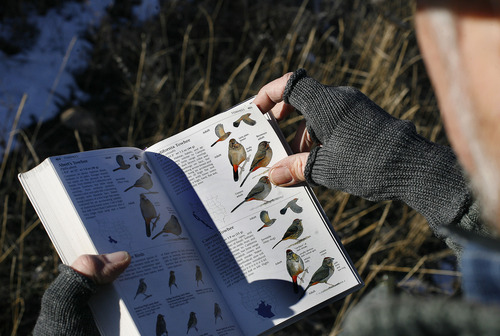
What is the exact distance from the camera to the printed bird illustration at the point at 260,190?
127 centimetres

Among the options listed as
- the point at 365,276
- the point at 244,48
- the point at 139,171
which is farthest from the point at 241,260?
the point at 244,48

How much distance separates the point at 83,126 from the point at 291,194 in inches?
46.6

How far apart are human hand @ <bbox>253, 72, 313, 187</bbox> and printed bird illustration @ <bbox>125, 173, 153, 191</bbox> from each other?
1.01 feet

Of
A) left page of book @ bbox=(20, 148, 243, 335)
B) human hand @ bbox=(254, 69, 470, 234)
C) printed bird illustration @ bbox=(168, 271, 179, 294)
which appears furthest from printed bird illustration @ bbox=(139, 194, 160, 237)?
human hand @ bbox=(254, 69, 470, 234)

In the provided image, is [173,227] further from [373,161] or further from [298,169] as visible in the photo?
[373,161]

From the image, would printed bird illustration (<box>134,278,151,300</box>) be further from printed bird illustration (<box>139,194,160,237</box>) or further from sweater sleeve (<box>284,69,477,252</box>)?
sweater sleeve (<box>284,69,477,252</box>)

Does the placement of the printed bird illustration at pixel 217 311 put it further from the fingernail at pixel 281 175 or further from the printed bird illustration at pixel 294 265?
the fingernail at pixel 281 175

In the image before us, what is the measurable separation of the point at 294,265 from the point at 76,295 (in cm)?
51

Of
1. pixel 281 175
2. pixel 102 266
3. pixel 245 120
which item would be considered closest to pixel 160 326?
pixel 102 266

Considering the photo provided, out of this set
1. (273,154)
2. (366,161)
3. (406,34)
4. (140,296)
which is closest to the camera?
(140,296)

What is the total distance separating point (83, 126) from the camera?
2.10 metres

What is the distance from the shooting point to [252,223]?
4.08 feet

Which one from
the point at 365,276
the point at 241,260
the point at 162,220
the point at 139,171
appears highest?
the point at 139,171

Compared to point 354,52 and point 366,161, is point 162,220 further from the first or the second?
point 354,52
